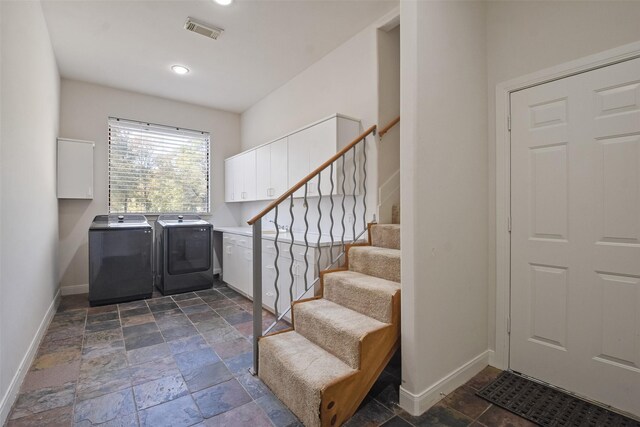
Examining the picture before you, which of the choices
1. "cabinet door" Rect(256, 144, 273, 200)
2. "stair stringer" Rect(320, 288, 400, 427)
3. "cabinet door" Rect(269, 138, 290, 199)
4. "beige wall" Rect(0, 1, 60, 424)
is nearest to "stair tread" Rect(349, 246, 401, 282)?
"stair stringer" Rect(320, 288, 400, 427)

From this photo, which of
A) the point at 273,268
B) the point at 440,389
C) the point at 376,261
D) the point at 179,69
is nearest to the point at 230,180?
the point at 179,69

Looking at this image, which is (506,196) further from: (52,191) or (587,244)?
(52,191)

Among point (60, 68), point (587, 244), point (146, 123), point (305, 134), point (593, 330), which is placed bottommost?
point (593, 330)

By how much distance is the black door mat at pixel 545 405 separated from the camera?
1685mm

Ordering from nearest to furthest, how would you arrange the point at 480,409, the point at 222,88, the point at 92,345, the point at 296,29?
the point at 480,409 → the point at 92,345 → the point at 296,29 → the point at 222,88

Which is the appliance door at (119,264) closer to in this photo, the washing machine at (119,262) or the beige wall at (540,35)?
the washing machine at (119,262)

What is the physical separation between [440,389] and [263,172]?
3294mm

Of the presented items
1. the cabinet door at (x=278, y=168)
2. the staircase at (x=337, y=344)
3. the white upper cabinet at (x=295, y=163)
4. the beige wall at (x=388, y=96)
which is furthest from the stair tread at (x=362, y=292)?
the cabinet door at (x=278, y=168)

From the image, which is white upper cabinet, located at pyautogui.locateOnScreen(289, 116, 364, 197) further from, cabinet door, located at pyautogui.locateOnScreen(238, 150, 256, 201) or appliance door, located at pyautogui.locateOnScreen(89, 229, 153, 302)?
appliance door, located at pyautogui.locateOnScreen(89, 229, 153, 302)

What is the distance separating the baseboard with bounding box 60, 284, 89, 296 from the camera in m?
4.16

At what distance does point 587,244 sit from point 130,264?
178 inches

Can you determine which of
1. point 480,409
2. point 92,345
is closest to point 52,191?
point 92,345

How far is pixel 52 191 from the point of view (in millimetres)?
3516

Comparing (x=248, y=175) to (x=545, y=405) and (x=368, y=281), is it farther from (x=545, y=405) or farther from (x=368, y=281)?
(x=545, y=405)
